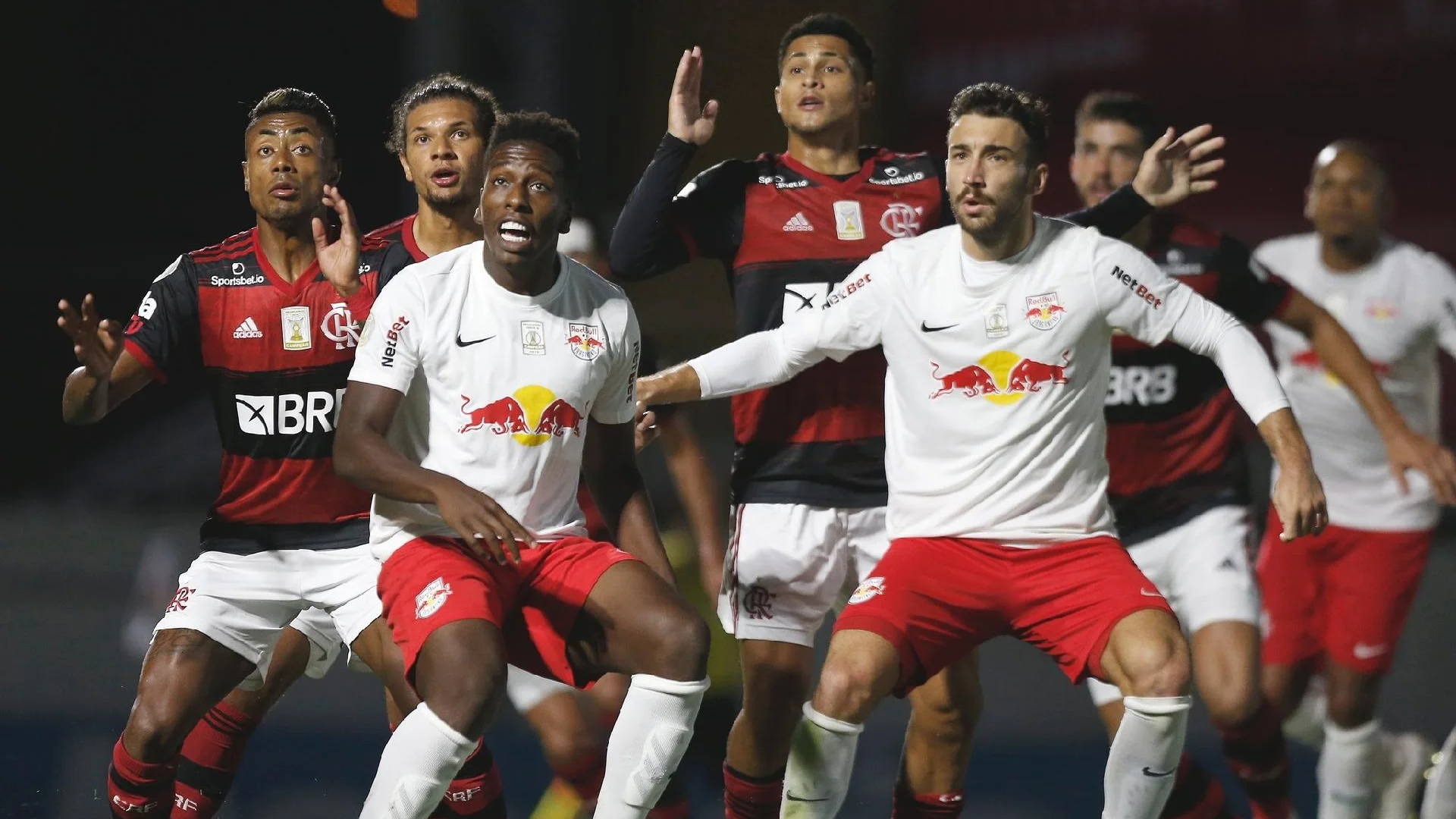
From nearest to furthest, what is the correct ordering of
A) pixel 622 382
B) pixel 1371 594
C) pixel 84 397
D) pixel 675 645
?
1. pixel 675 645
2. pixel 622 382
3. pixel 84 397
4. pixel 1371 594

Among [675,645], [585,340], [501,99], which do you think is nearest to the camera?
[675,645]

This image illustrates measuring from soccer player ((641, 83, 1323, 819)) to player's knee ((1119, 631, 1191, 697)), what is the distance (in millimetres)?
54

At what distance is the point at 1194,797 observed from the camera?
505 centimetres

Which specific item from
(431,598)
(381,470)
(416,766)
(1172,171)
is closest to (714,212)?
(1172,171)

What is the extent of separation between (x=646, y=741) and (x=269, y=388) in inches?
62.7

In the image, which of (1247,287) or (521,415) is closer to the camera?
(521,415)

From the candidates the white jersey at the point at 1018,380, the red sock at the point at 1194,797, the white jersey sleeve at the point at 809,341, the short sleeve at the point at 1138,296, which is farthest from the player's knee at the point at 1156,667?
A: the white jersey sleeve at the point at 809,341

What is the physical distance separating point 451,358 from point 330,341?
2.61 ft

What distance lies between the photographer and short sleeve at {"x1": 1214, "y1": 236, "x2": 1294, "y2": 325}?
17.6ft

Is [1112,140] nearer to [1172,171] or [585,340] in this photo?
[1172,171]

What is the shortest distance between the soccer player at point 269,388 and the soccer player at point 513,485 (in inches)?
21.7

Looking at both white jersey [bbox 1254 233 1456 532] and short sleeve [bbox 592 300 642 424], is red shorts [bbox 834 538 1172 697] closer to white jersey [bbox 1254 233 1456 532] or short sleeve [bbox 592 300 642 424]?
short sleeve [bbox 592 300 642 424]

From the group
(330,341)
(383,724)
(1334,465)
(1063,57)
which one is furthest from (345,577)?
(1063,57)

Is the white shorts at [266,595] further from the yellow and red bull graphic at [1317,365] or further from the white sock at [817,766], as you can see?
the yellow and red bull graphic at [1317,365]
